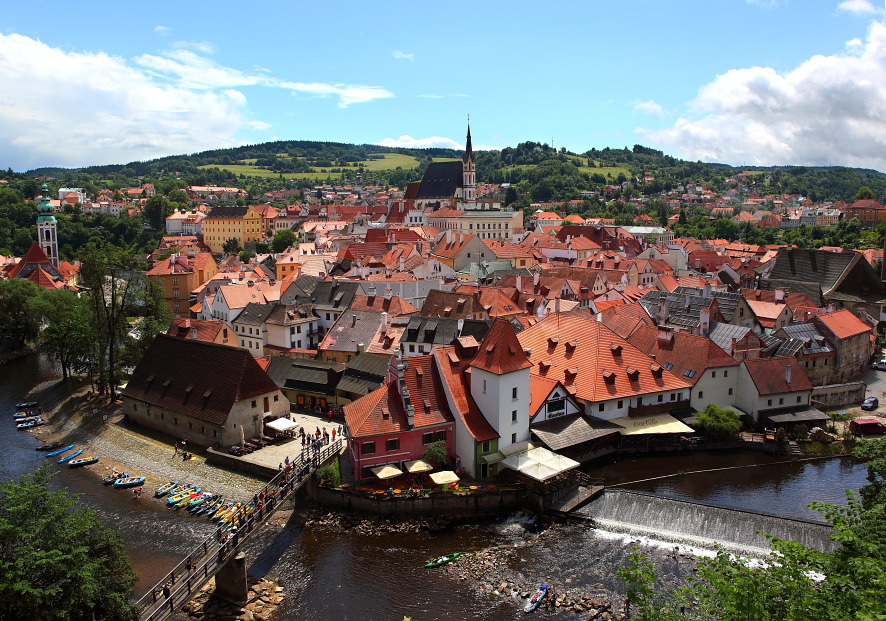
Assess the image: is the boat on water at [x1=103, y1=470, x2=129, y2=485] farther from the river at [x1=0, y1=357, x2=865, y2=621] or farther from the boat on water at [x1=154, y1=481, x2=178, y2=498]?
the boat on water at [x1=154, y1=481, x2=178, y2=498]

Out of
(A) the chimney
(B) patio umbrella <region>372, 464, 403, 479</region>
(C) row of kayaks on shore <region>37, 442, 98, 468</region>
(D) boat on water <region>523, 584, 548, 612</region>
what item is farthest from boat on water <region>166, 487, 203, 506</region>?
(A) the chimney

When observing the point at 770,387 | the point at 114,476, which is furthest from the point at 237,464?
the point at 770,387

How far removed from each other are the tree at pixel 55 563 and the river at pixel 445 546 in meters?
7.29

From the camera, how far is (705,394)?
1837 inches

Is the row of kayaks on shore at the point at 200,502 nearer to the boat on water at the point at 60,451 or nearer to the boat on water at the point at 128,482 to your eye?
the boat on water at the point at 128,482

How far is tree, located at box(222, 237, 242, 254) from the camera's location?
146m

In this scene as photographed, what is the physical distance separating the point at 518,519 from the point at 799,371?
26379 mm

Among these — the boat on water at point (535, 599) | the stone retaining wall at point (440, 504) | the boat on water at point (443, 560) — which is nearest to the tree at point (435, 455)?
the stone retaining wall at point (440, 504)

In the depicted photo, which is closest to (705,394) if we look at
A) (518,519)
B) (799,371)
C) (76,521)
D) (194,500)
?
(799,371)

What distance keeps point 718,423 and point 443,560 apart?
70.8ft

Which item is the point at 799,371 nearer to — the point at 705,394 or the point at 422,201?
the point at 705,394

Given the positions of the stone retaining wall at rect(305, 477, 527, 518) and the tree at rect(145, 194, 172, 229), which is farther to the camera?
the tree at rect(145, 194, 172, 229)

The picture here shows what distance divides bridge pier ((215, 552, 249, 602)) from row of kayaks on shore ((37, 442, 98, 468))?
65.9 ft

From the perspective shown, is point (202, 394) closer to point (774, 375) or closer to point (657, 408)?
point (657, 408)
